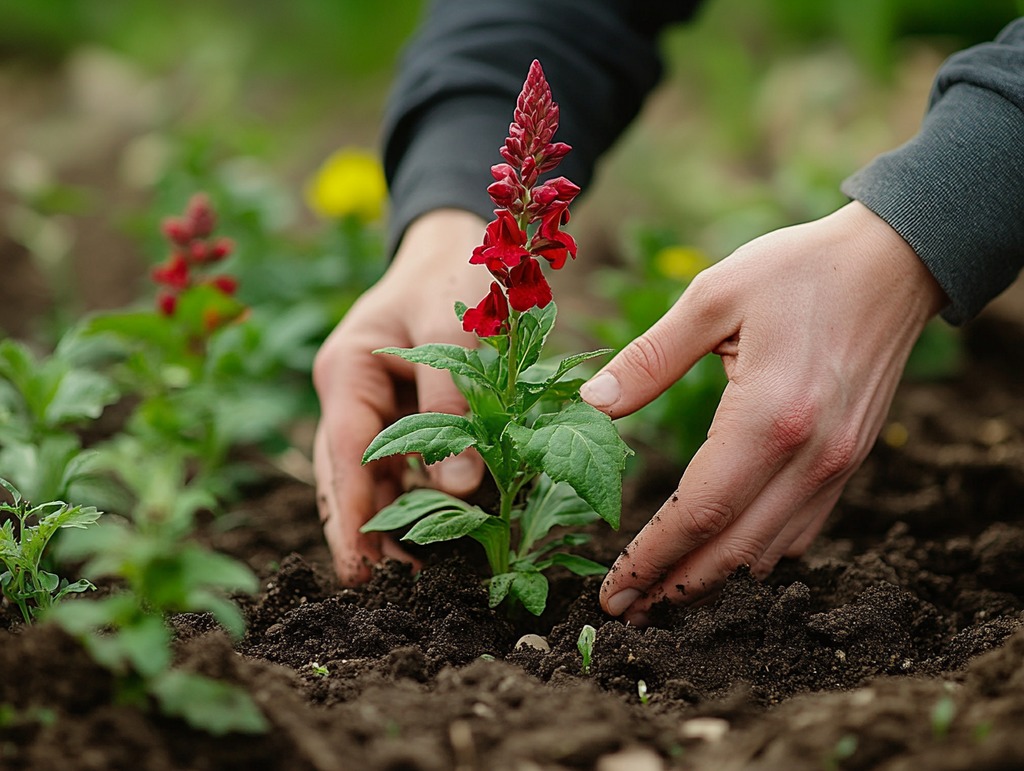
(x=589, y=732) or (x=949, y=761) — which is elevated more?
(x=589, y=732)

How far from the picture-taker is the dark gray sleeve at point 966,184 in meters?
2.05

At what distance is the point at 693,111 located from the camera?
23.1ft

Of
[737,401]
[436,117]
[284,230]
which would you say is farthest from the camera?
[284,230]

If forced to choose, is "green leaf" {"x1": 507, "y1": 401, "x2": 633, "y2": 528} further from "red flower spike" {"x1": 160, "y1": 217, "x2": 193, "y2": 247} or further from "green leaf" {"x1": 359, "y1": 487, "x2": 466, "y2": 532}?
"red flower spike" {"x1": 160, "y1": 217, "x2": 193, "y2": 247}

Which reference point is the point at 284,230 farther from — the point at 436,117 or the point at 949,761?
the point at 949,761

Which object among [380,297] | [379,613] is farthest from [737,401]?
[380,297]

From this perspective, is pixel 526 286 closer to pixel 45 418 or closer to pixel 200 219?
pixel 45 418

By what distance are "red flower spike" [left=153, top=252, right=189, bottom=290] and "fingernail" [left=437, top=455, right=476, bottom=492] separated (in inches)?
50.1

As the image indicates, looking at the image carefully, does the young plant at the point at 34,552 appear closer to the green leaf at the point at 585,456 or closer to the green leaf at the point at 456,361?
the green leaf at the point at 456,361

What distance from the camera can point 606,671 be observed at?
182 centimetres

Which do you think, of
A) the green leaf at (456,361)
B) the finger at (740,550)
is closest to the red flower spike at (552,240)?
the green leaf at (456,361)

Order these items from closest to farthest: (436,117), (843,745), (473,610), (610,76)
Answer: (843,745)
(473,610)
(436,117)
(610,76)

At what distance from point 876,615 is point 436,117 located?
189 centimetres

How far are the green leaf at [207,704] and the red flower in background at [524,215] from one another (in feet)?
2.45
